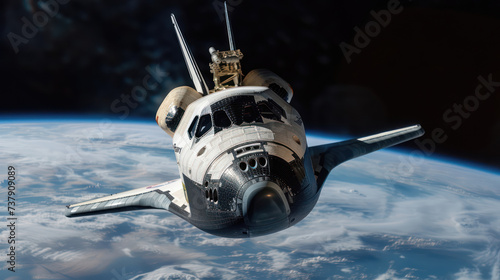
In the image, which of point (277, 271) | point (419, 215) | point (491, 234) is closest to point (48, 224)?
point (277, 271)

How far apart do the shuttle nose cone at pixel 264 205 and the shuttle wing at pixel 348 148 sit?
1763 mm

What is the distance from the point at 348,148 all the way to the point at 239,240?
790 inches

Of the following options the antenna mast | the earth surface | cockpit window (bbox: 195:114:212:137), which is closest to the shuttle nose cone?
cockpit window (bbox: 195:114:212:137)

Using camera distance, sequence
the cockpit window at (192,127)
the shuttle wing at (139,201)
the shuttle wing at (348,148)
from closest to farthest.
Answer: the cockpit window at (192,127) → the shuttle wing at (139,201) → the shuttle wing at (348,148)

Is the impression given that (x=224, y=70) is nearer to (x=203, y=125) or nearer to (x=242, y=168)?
(x=203, y=125)

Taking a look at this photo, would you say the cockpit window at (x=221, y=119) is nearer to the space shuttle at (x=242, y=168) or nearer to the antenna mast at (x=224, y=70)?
the space shuttle at (x=242, y=168)

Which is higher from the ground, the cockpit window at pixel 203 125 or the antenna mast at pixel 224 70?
the antenna mast at pixel 224 70

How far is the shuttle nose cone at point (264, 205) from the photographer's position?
8.89ft

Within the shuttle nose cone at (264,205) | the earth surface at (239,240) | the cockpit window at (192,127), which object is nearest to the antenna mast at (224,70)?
the cockpit window at (192,127)

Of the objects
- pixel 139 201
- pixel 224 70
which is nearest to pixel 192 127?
pixel 139 201

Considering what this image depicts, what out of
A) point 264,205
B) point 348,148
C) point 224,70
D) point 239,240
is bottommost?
point 239,240

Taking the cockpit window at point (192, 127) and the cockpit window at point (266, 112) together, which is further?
the cockpit window at point (192, 127)

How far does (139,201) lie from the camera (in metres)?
5.38

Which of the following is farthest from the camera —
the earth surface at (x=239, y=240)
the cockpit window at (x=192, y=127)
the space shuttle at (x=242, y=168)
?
the earth surface at (x=239, y=240)
